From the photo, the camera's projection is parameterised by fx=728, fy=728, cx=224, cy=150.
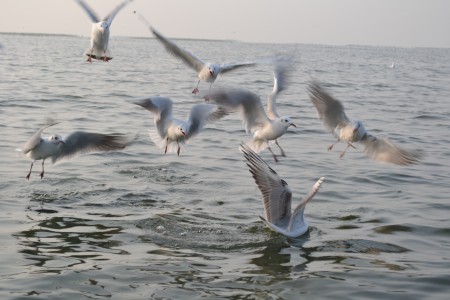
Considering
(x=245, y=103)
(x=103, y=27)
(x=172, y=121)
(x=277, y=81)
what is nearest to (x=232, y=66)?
(x=277, y=81)

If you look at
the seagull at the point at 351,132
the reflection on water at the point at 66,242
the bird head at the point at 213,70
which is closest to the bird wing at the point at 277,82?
the seagull at the point at 351,132

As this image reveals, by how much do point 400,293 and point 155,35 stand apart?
672 cm

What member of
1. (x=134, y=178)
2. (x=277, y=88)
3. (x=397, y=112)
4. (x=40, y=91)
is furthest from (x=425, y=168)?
(x=40, y=91)

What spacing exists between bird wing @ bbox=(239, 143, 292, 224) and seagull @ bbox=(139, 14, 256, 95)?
356 centimetres

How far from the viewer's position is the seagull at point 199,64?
1198cm

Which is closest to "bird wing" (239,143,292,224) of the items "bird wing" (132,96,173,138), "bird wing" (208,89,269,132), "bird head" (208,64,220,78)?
"bird wing" (208,89,269,132)

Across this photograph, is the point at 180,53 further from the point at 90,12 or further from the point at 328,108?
the point at 328,108

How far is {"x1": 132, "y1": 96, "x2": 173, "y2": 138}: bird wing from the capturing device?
10797 millimetres

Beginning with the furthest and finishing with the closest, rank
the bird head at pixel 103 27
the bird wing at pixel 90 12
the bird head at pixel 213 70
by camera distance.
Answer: the bird head at pixel 213 70 < the bird wing at pixel 90 12 < the bird head at pixel 103 27

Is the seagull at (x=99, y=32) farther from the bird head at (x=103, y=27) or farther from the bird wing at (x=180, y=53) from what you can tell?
the bird wing at (x=180, y=53)

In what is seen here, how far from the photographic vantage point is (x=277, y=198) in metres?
8.68

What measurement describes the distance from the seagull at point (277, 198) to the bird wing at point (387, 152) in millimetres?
2258

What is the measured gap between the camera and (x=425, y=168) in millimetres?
13609

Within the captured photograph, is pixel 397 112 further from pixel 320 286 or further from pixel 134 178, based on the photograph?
pixel 320 286
